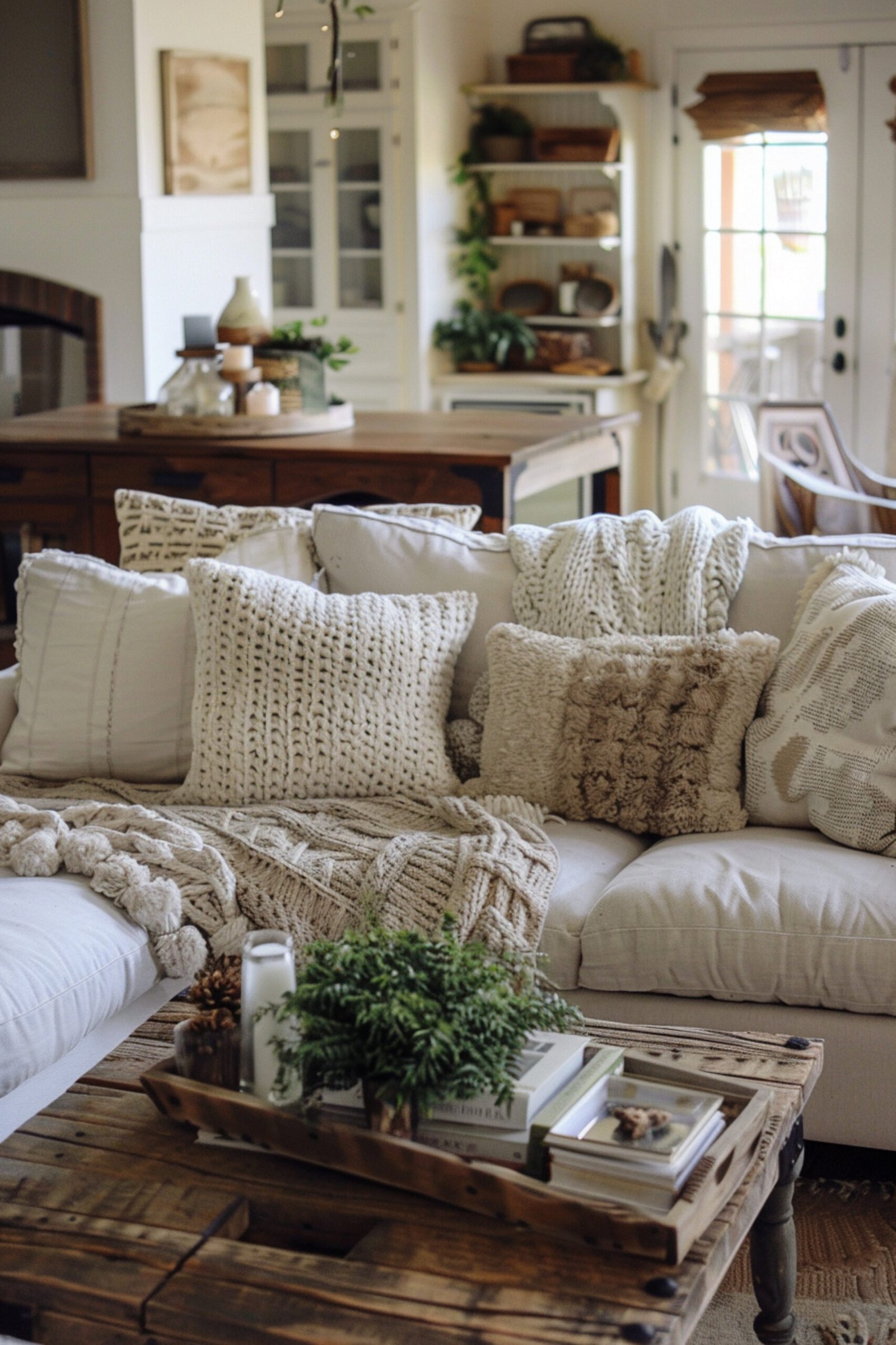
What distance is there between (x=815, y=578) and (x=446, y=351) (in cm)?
446

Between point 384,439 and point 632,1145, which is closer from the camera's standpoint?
point 632,1145

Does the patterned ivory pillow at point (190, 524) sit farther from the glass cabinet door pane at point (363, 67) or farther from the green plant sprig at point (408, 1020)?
the glass cabinet door pane at point (363, 67)

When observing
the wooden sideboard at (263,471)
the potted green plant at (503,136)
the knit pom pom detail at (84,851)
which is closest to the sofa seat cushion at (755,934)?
the knit pom pom detail at (84,851)

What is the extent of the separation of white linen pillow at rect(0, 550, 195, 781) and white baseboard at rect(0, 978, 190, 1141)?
0.56 m

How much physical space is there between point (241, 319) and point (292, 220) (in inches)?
114

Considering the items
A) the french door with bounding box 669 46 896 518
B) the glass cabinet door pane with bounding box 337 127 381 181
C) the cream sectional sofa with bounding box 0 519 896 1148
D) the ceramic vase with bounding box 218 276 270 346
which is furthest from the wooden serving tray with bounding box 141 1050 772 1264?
the glass cabinet door pane with bounding box 337 127 381 181

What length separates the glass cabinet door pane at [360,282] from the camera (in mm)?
6680

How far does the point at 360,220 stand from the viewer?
21.8 feet

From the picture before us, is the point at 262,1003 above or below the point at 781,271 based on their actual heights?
below

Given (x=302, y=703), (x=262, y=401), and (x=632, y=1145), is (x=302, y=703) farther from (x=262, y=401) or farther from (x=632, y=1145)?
(x=262, y=401)

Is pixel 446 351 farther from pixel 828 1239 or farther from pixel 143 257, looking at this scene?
pixel 828 1239

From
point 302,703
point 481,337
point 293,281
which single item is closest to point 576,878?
point 302,703

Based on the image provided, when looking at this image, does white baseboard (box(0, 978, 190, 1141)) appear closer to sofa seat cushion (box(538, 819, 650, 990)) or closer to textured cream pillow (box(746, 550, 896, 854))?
sofa seat cushion (box(538, 819, 650, 990))

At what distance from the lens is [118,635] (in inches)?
108
